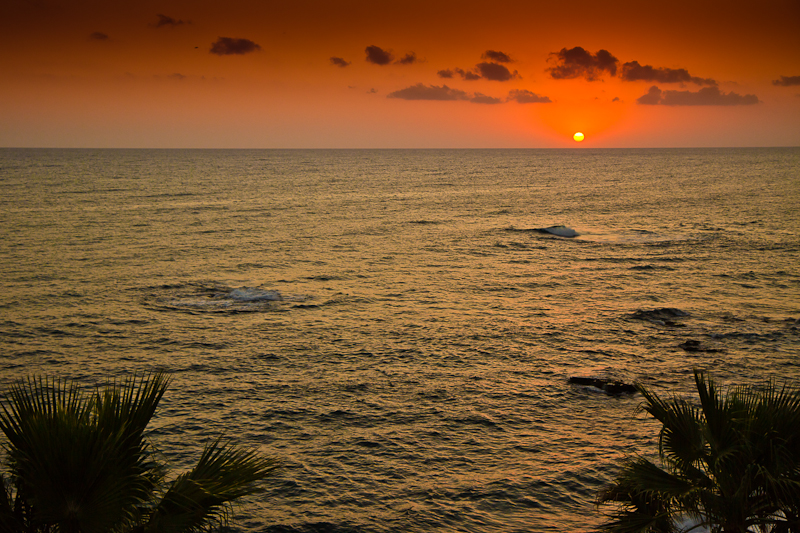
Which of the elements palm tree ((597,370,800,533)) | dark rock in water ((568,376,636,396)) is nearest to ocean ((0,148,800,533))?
dark rock in water ((568,376,636,396))

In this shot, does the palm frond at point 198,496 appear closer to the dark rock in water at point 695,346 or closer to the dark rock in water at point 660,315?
the dark rock in water at point 695,346

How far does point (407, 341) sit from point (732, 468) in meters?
20.1

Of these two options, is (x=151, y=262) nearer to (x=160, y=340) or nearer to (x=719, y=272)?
(x=160, y=340)

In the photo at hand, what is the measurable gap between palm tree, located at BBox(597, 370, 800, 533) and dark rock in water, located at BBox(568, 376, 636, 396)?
42.8ft

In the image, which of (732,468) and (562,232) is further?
(562,232)

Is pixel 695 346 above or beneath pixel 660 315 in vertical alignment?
beneath

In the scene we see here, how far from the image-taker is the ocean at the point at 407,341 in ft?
55.2

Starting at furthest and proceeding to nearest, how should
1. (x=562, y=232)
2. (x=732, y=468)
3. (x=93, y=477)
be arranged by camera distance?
(x=562, y=232), (x=732, y=468), (x=93, y=477)

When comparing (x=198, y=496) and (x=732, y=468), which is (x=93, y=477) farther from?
(x=732, y=468)

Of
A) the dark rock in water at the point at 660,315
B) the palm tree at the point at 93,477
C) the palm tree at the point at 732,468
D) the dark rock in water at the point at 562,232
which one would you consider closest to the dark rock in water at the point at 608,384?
the dark rock in water at the point at 660,315

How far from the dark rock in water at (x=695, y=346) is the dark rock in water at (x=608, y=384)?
548 cm

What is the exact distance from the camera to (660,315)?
32.0 m

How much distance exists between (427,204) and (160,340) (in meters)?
69.1

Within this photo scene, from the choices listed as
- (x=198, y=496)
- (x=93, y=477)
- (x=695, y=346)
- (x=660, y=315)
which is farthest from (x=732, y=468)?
(x=660, y=315)
